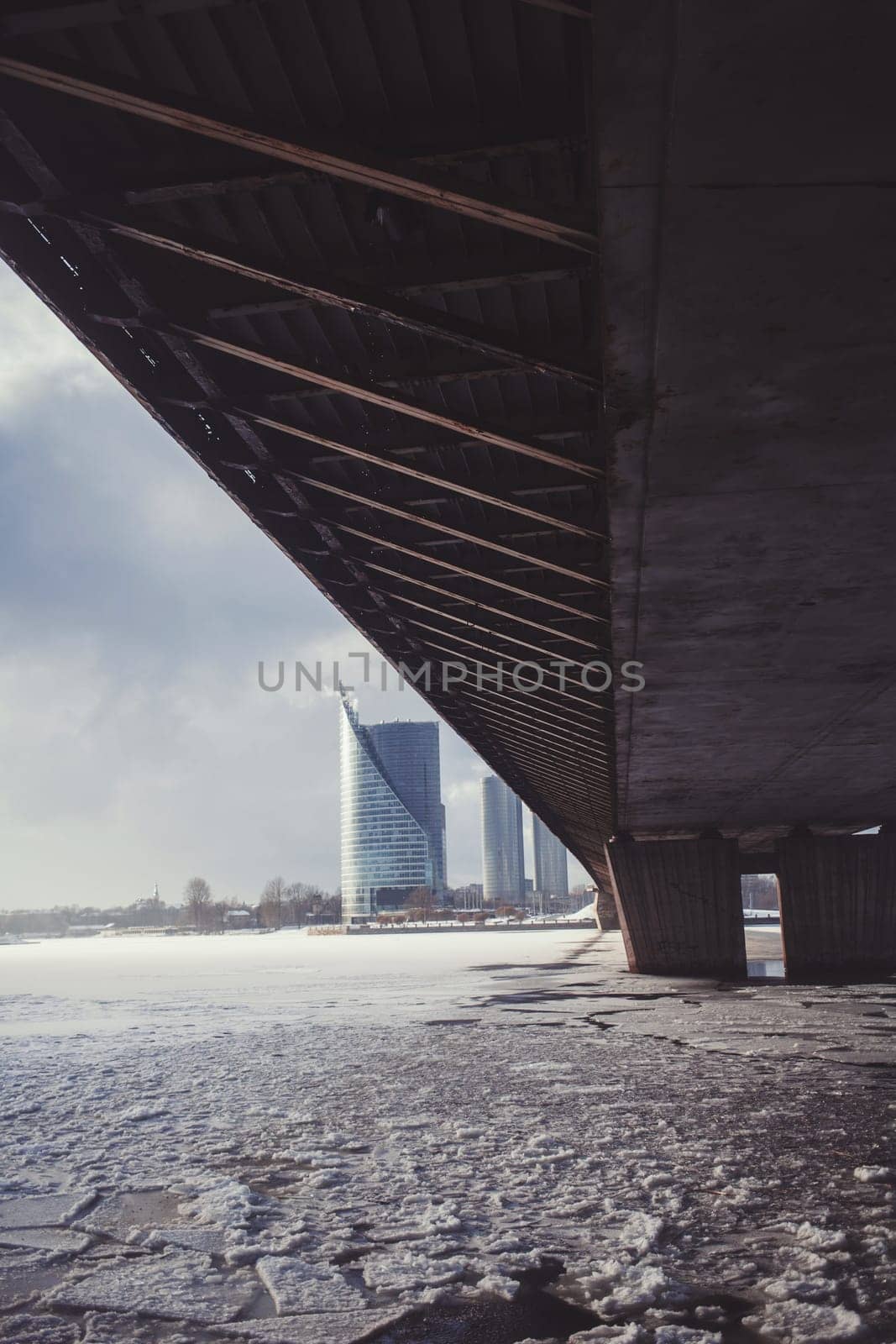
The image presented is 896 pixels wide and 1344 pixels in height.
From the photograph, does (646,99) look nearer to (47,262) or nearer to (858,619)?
(47,262)

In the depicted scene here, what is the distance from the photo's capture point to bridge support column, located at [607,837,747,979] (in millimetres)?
28016

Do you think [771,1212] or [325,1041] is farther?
[325,1041]

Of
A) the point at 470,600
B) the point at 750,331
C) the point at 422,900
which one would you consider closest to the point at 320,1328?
the point at 750,331

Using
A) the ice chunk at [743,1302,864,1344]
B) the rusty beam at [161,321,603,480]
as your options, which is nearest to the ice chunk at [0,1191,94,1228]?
the ice chunk at [743,1302,864,1344]

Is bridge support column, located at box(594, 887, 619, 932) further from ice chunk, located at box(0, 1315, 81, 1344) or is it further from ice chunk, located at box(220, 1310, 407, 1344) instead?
ice chunk, located at box(0, 1315, 81, 1344)

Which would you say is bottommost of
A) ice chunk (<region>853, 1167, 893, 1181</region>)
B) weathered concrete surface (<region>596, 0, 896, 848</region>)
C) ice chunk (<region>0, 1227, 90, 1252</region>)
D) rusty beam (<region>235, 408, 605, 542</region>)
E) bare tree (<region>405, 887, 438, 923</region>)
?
bare tree (<region>405, 887, 438, 923</region>)

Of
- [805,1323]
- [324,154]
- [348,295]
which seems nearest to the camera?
[805,1323]

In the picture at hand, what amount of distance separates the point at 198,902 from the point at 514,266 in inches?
7509

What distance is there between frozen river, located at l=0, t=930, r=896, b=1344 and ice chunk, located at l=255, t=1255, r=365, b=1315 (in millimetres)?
23

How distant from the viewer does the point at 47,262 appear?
682 centimetres

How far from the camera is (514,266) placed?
6.65 meters

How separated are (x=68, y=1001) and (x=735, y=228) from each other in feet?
82.5

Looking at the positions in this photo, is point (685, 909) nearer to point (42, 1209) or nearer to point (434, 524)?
point (434, 524)

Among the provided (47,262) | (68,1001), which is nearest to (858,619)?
(47,262)
